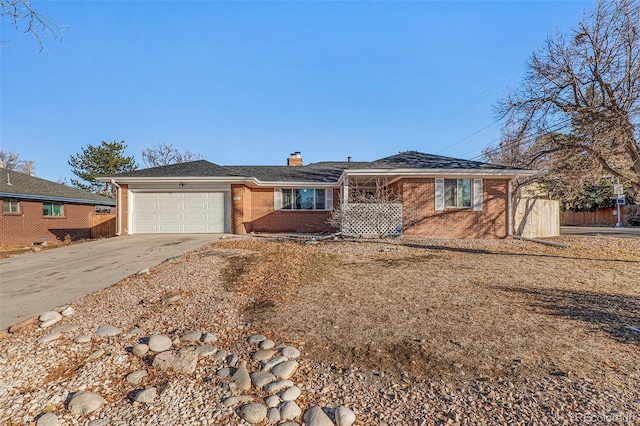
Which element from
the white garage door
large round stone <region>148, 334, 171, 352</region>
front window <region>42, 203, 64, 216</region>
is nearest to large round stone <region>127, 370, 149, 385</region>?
large round stone <region>148, 334, 171, 352</region>

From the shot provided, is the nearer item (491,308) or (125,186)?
(491,308)

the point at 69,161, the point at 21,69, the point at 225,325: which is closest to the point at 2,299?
the point at 225,325

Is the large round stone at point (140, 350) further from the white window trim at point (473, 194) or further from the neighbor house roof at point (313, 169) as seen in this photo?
the white window trim at point (473, 194)

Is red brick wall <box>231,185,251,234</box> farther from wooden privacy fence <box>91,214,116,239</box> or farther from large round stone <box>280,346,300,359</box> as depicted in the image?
large round stone <box>280,346,300,359</box>

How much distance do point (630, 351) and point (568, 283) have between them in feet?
9.22

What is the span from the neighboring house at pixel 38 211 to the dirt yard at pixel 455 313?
50.6 ft

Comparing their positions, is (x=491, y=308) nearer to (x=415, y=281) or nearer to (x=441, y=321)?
(x=441, y=321)

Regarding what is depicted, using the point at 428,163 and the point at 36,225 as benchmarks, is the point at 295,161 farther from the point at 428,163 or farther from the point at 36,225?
the point at 36,225

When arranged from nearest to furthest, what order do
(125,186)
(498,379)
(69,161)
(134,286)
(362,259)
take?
(498,379) → (134,286) → (362,259) → (125,186) → (69,161)

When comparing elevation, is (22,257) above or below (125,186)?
below

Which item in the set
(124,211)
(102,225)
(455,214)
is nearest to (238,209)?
(124,211)

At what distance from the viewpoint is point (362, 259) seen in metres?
7.62

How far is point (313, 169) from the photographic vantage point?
17.5 m

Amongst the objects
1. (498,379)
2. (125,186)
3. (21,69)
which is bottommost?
(498,379)
